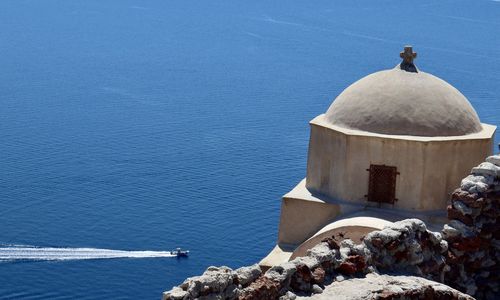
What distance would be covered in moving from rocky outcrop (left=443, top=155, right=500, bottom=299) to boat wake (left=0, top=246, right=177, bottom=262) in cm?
3627

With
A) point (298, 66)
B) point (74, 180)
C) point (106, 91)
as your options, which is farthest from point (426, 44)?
point (74, 180)

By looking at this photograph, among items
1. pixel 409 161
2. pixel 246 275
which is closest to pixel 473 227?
pixel 409 161

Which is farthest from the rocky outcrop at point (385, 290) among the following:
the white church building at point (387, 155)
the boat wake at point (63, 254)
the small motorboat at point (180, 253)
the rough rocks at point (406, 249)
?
the boat wake at point (63, 254)

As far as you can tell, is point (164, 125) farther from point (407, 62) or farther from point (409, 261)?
point (409, 261)

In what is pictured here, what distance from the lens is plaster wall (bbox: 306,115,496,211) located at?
13.1m

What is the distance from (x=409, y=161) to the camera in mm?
13125

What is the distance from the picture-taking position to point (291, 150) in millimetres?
58344

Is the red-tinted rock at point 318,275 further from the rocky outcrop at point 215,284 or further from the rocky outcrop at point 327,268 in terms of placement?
the rocky outcrop at point 215,284

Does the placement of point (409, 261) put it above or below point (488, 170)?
below

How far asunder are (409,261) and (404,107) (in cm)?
452

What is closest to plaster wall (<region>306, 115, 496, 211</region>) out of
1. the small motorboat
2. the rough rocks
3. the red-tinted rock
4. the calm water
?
the rough rocks

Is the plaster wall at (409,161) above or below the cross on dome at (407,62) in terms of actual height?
below

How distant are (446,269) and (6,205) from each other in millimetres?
43278

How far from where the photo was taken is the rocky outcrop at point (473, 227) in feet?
33.7
